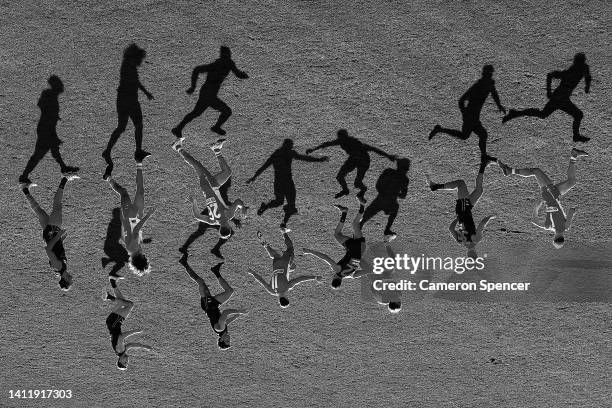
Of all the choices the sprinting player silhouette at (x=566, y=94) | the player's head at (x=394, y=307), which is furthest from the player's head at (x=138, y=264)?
the sprinting player silhouette at (x=566, y=94)

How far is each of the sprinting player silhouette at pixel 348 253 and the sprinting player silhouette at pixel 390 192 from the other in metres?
0.20

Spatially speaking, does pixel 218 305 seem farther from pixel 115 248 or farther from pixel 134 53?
pixel 134 53

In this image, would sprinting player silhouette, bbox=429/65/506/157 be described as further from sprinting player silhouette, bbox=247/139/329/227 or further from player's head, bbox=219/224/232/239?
player's head, bbox=219/224/232/239

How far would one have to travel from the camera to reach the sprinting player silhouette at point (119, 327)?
7191 millimetres

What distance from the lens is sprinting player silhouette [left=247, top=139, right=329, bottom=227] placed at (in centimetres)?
725

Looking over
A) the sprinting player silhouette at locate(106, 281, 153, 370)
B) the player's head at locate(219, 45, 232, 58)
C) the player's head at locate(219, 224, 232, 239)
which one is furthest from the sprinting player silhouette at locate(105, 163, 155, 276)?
the player's head at locate(219, 45, 232, 58)

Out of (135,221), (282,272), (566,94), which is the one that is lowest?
(282,272)

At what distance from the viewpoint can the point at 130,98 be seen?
282 inches

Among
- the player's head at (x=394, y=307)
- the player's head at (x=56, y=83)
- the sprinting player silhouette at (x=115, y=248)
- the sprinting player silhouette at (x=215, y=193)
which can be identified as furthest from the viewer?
the sprinting player silhouette at (x=115, y=248)

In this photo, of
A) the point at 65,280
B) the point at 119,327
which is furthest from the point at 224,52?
the point at 119,327

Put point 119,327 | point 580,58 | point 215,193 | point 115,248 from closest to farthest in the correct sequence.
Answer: point 215,193 → point 580,58 → point 119,327 → point 115,248

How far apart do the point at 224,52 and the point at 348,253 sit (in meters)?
3.64

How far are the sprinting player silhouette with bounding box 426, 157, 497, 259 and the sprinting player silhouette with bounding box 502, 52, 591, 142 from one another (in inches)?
37.5

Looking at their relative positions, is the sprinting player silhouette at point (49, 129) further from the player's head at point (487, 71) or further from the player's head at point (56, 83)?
the player's head at point (487, 71)
